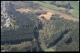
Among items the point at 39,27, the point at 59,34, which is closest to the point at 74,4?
the point at 39,27

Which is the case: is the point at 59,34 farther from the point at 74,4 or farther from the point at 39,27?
the point at 74,4

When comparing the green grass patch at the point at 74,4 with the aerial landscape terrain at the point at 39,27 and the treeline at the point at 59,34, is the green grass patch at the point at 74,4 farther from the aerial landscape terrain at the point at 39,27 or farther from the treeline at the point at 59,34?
the treeline at the point at 59,34

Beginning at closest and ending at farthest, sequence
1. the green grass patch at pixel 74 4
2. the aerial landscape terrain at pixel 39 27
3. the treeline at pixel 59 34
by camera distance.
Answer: the aerial landscape terrain at pixel 39 27
the treeline at pixel 59 34
the green grass patch at pixel 74 4

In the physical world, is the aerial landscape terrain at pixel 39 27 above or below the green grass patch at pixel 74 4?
below

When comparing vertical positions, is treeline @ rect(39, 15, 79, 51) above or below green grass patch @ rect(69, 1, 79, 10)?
below

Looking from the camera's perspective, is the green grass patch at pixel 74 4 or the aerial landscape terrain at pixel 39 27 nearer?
the aerial landscape terrain at pixel 39 27

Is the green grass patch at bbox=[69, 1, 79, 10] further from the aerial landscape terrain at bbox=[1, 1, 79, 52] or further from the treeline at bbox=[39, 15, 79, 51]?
the treeline at bbox=[39, 15, 79, 51]

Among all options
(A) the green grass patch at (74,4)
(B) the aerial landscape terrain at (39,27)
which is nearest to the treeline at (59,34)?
(B) the aerial landscape terrain at (39,27)

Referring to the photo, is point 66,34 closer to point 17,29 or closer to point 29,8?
point 17,29

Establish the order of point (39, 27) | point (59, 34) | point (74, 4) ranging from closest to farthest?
point (59, 34), point (39, 27), point (74, 4)

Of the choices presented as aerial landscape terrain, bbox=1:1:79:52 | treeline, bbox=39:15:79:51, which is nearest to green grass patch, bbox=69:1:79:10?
aerial landscape terrain, bbox=1:1:79:52
